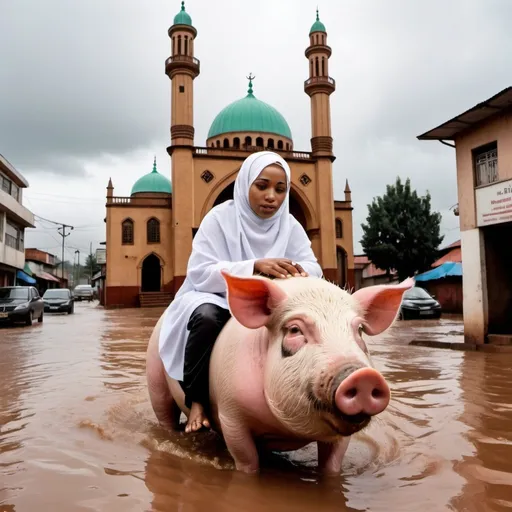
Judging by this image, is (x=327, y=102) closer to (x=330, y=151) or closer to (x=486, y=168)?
(x=330, y=151)

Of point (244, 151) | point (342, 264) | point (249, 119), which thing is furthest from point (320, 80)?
point (342, 264)

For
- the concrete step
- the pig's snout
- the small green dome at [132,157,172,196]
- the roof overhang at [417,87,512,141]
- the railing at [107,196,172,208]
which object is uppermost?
the small green dome at [132,157,172,196]

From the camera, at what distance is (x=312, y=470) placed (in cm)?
243

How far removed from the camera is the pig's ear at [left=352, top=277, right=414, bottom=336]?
227 centimetres

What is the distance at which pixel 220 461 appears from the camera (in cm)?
254

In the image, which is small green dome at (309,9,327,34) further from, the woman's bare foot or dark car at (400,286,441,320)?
the woman's bare foot

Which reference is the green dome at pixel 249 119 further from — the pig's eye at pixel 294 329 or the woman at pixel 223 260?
the pig's eye at pixel 294 329

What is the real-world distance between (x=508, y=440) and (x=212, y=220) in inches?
88.7

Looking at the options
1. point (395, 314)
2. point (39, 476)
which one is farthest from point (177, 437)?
point (395, 314)

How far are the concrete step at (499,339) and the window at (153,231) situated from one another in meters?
26.9

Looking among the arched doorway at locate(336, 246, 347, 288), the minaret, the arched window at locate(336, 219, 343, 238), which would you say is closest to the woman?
the minaret

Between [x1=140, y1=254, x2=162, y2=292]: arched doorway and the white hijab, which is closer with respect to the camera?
the white hijab

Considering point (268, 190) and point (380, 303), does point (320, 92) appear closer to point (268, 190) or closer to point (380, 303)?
point (268, 190)

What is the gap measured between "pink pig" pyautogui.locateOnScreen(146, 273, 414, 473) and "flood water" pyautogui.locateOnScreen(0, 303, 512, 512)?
22 centimetres
